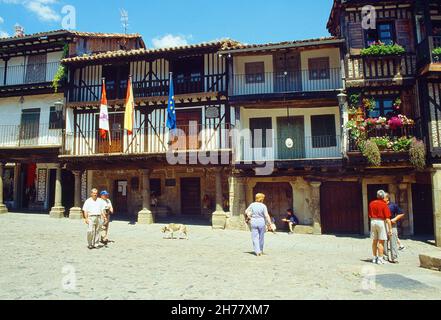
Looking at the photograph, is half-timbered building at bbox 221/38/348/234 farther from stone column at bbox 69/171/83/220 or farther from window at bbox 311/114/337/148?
stone column at bbox 69/171/83/220

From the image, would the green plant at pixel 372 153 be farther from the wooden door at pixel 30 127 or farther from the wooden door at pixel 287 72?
the wooden door at pixel 30 127

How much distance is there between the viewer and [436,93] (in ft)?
45.6

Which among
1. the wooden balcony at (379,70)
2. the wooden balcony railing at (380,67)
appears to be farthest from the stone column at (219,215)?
the wooden balcony railing at (380,67)

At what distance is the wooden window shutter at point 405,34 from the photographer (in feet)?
48.6

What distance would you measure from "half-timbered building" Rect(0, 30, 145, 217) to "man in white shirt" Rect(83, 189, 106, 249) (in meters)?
9.14

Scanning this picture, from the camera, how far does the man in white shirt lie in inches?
385

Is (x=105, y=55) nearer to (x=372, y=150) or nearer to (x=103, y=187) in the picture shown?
(x=103, y=187)

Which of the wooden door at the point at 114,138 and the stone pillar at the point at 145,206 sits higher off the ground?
the wooden door at the point at 114,138

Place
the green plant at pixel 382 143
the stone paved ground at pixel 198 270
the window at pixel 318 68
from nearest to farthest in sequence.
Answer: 1. the stone paved ground at pixel 198 270
2. the green plant at pixel 382 143
3. the window at pixel 318 68

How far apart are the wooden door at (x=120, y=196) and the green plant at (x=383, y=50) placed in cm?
1545

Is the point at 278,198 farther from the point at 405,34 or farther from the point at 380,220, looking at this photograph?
the point at 405,34

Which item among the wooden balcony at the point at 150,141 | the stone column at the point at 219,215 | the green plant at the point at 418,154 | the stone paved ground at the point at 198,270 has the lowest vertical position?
the stone paved ground at the point at 198,270

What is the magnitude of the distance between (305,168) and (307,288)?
968cm
